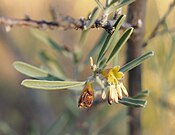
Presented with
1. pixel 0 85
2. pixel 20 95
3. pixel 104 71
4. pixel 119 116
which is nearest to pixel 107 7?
pixel 104 71

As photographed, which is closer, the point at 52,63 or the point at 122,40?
the point at 122,40

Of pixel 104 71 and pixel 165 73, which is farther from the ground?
pixel 165 73

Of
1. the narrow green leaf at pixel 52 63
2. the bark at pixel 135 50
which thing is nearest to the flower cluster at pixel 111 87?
the bark at pixel 135 50

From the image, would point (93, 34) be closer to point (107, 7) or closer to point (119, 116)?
point (119, 116)

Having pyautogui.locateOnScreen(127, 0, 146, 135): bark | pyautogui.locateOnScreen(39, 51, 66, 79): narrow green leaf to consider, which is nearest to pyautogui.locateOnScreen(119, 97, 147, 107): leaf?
pyautogui.locateOnScreen(127, 0, 146, 135): bark

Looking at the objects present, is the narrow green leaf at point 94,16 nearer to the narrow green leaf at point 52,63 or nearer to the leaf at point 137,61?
the leaf at point 137,61

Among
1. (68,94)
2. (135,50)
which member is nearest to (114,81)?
(135,50)

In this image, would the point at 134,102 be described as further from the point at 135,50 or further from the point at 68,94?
the point at 68,94

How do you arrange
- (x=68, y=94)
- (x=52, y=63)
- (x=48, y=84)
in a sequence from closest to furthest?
1. (x=48, y=84)
2. (x=52, y=63)
3. (x=68, y=94)
